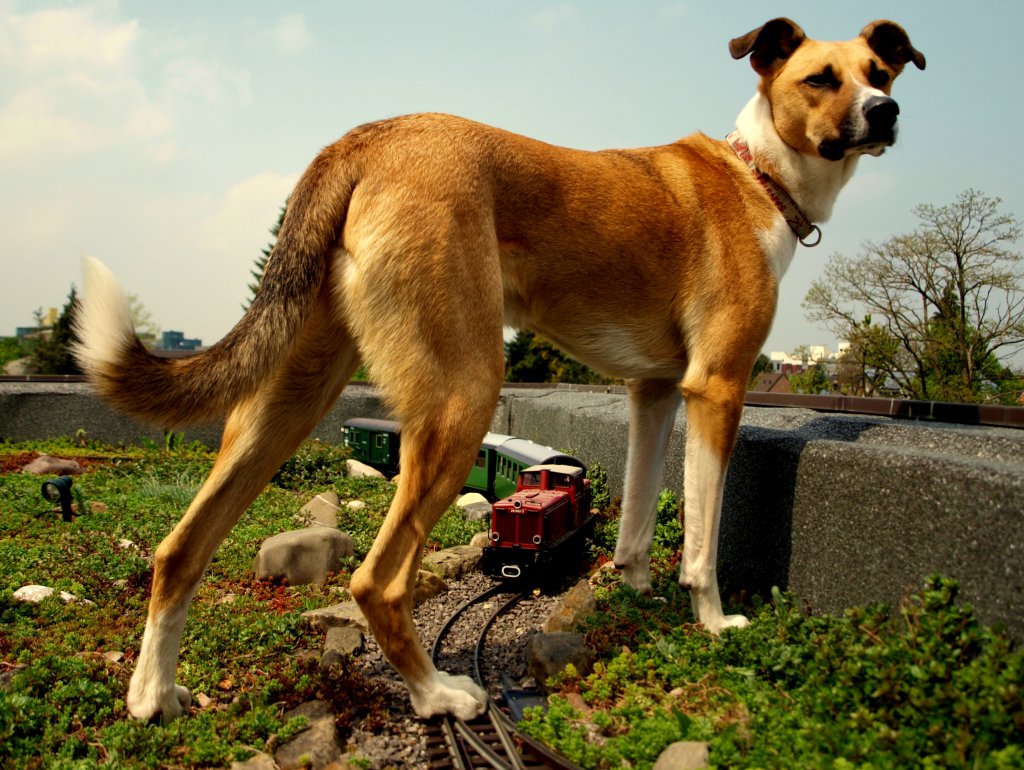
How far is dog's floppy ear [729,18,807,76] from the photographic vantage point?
4270mm

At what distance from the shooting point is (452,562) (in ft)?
21.0

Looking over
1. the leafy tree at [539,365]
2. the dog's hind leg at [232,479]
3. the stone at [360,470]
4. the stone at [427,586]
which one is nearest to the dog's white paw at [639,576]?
the stone at [427,586]

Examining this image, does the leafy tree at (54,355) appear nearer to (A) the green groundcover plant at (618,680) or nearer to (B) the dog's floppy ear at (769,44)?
(A) the green groundcover plant at (618,680)

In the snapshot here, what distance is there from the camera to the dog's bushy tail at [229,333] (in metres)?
3.07

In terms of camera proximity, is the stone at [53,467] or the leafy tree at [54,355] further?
the leafy tree at [54,355]

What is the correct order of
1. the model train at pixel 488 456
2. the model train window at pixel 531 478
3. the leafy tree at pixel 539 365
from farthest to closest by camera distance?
1. the leafy tree at pixel 539 365
2. the model train at pixel 488 456
3. the model train window at pixel 531 478

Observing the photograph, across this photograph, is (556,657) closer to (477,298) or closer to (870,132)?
(477,298)

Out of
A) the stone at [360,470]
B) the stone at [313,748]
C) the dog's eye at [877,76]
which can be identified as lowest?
the stone at [313,748]

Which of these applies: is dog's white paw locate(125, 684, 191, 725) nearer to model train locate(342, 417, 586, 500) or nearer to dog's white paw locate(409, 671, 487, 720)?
dog's white paw locate(409, 671, 487, 720)

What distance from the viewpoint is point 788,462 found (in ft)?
14.3

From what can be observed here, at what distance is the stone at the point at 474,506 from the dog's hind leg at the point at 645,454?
3.21m

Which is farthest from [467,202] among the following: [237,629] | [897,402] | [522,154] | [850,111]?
[897,402]

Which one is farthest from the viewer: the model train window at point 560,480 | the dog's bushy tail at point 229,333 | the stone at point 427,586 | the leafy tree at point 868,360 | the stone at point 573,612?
the leafy tree at point 868,360

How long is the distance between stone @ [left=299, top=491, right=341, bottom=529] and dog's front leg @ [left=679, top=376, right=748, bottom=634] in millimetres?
4596
